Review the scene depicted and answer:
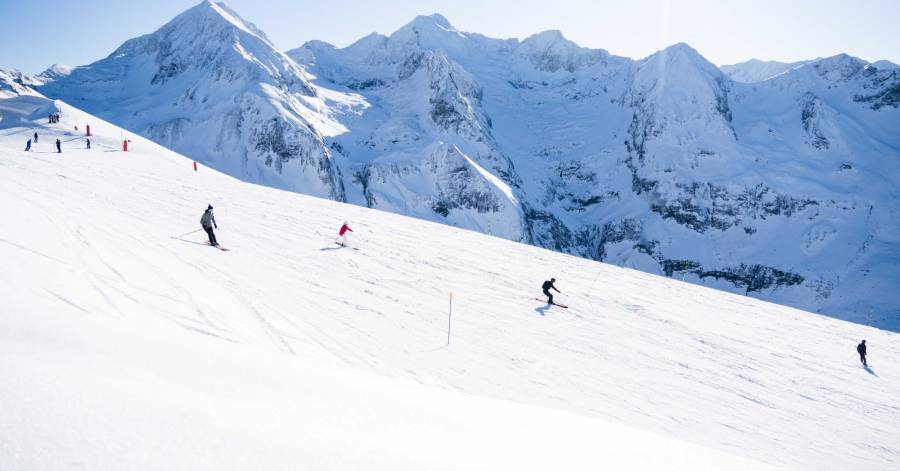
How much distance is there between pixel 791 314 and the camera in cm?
2462

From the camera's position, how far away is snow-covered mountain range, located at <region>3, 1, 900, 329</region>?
132750 millimetres

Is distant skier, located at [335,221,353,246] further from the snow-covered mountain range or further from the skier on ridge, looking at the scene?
the snow-covered mountain range

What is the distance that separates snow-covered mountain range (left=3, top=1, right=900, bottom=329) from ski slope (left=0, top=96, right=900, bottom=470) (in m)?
115

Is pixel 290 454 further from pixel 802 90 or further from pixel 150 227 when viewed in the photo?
pixel 802 90

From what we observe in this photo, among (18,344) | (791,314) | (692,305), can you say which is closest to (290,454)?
(18,344)

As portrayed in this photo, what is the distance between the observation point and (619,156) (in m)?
192

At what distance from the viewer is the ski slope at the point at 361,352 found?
2688 mm

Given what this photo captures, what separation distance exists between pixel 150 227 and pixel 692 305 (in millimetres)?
24503

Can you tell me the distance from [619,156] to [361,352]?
200m

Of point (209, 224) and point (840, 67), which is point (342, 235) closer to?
point (209, 224)

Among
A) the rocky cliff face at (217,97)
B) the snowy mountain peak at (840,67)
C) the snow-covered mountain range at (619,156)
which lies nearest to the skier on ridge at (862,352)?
the snow-covered mountain range at (619,156)

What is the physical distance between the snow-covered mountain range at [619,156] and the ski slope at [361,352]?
11487cm

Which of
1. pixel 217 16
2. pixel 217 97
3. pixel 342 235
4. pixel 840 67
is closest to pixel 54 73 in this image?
pixel 217 16

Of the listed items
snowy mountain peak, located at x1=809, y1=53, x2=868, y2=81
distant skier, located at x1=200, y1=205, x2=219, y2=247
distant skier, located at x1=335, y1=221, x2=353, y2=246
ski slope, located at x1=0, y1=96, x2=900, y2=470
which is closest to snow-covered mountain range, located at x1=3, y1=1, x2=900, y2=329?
snowy mountain peak, located at x1=809, y1=53, x2=868, y2=81
